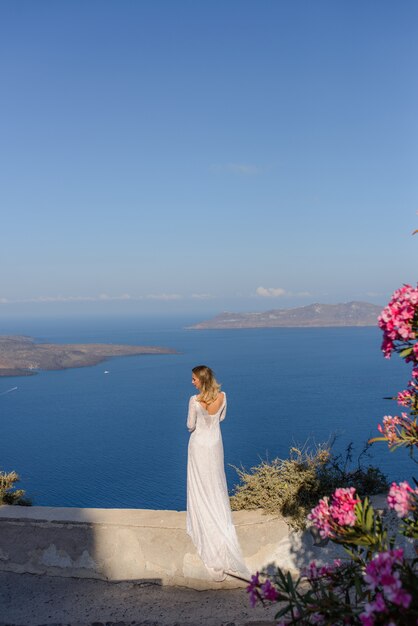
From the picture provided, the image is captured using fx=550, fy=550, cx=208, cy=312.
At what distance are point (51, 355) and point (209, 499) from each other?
111 m

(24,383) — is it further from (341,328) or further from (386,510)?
(341,328)

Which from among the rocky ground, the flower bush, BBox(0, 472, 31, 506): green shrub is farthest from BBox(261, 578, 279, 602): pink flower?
BBox(0, 472, 31, 506): green shrub

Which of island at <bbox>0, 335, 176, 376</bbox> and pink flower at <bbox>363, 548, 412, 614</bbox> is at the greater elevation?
pink flower at <bbox>363, 548, 412, 614</bbox>

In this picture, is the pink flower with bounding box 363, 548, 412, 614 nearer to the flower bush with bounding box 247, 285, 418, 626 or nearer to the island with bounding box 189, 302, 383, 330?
the flower bush with bounding box 247, 285, 418, 626

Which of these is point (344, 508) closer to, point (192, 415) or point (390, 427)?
point (390, 427)

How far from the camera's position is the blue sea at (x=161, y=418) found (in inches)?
1617

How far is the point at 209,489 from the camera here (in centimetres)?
485

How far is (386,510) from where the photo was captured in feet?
14.7

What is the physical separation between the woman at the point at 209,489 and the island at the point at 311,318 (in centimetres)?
17623

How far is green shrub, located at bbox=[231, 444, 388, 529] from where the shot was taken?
504 cm

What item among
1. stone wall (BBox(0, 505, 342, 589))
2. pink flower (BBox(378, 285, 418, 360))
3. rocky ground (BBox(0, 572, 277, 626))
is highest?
pink flower (BBox(378, 285, 418, 360))

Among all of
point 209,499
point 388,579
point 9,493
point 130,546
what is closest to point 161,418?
point 9,493

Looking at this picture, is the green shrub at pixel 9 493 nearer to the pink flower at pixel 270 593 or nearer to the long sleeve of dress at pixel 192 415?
the long sleeve of dress at pixel 192 415

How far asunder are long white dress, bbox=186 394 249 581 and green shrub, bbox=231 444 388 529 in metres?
0.52
